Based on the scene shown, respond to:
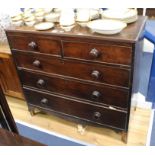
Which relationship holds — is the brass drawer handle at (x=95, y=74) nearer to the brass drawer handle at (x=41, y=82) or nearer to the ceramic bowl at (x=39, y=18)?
the brass drawer handle at (x=41, y=82)

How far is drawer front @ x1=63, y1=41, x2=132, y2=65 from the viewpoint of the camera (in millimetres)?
1147

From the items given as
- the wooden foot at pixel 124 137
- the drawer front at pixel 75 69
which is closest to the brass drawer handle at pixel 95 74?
the drawer front at pixel 75 69

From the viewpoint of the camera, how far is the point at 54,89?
1.59 meters

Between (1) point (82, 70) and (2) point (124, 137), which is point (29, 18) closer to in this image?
(1) point (82, 70)

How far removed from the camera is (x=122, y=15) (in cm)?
129

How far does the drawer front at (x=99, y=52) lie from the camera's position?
1147mm

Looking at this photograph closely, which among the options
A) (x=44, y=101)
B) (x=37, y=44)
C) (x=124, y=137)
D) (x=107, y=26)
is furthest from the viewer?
(x=44, y=101)

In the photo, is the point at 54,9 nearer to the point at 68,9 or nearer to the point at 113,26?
the point at 68,9

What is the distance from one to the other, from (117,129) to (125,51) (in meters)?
0.67

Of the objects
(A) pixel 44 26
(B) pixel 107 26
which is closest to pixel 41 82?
(A) pixel 44 26

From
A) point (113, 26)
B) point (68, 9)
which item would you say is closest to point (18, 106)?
point (68, 9)

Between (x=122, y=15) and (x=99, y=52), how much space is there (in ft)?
0.99
